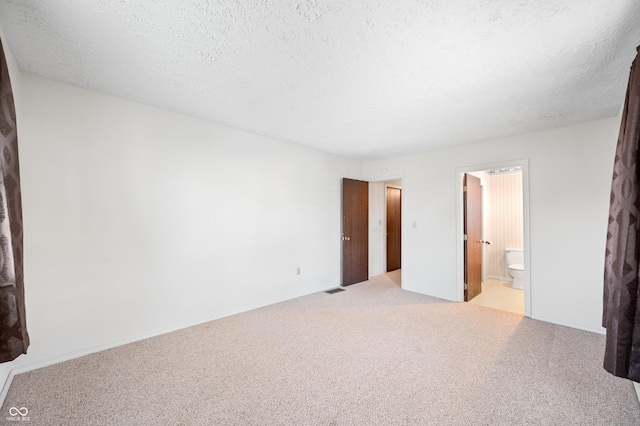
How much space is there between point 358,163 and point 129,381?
4.61 m

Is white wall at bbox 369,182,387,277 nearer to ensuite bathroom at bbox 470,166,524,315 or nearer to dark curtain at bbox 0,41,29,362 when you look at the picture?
Result: ensuite bathroom at bbox 470,166,524,315

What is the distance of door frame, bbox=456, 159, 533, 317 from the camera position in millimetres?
3455

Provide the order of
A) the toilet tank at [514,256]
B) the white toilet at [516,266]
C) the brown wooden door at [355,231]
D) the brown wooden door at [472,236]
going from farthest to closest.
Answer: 1. the toilet tank at [514,256]
2. the brown wooden door at [355,231]
3. the white toilet at [516,266]
4. the brown wooden door at [472,236]

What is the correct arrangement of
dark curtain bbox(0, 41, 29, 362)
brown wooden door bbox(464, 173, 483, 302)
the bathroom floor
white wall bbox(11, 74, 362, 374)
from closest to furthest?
1. dark curtain bbox(0, 41, 29, 362)
2. white wall bbox(11, 74, 362, 374)
3. the bathroom floor
4. brown wooden door bbox(464, 173, 483, 302)

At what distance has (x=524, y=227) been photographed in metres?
3.52

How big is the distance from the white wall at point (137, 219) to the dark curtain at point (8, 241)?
1.00 meters

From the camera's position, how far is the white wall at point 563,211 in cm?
300

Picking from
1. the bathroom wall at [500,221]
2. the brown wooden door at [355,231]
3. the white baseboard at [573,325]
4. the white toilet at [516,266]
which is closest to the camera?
the white baseboard at [573,325]

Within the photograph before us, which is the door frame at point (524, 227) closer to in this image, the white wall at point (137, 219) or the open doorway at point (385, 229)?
the open doorway at point (385, 229)

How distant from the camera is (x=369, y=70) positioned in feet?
6.81

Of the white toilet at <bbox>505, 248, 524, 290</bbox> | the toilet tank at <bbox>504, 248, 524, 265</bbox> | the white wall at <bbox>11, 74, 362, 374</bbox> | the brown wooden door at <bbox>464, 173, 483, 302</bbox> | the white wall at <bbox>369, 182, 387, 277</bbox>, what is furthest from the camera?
the white wall at <bbox>369, 182, 387, 277</bbox>

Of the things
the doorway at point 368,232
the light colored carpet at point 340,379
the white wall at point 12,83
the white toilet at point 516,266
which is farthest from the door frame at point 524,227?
the white wall at point 12,83

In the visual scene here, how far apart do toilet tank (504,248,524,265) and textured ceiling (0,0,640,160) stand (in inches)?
112

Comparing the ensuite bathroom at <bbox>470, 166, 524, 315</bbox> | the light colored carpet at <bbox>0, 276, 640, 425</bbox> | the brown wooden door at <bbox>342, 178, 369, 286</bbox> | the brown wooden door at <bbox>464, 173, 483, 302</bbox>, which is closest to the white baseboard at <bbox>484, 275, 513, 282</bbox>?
the ensuite bathroom at <bbox>470, 166, 524, 315</bbox>
